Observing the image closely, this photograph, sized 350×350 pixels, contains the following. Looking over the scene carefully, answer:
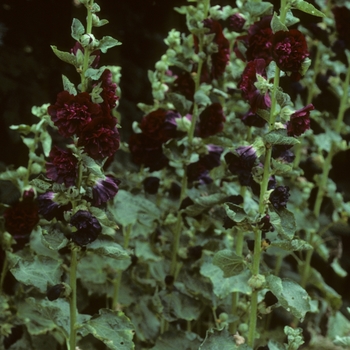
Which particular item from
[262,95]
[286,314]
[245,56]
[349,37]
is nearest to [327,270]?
[286,314]

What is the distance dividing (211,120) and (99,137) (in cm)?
47

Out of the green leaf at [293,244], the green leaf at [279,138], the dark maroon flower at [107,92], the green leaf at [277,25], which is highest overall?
the green leaf at [277,25]

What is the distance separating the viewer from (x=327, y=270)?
2.99m

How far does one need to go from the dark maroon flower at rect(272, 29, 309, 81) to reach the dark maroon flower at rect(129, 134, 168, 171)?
1.72 ft

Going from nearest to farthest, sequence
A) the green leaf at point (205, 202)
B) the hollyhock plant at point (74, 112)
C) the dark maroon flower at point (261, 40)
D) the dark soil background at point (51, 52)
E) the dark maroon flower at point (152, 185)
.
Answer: the hollyhock plant at point (74, 112)
the dark maroon flower at point (261, 40)
the green leaf at point (205, 202)
the dark maroon flower at point (152, 185)
the dark soil background at point (51, 52)

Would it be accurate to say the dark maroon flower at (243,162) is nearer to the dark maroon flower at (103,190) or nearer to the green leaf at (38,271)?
the dark maroon flower at (103,190)

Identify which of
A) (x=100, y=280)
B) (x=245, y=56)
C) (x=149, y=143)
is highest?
(x=245, y=56)

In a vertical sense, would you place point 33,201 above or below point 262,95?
below

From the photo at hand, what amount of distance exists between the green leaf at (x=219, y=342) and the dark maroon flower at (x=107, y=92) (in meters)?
0.53

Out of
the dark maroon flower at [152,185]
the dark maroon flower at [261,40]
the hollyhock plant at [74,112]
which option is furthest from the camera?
the dark maroon flower at [152,185]

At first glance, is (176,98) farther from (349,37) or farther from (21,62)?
(349,37)

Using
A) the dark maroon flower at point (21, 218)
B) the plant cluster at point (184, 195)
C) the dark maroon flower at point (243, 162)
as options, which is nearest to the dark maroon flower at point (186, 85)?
the plant cluster at point (184, 195)

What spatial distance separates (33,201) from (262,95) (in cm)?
68

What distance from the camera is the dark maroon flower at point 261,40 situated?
1.49 metres
